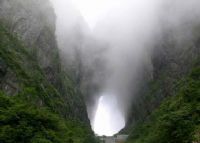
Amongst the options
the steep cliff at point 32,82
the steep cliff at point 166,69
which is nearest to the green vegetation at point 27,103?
the steep cliff at point 32,82

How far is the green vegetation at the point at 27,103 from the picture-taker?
31.2 meters

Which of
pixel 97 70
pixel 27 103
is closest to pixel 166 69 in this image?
pixel 97 70

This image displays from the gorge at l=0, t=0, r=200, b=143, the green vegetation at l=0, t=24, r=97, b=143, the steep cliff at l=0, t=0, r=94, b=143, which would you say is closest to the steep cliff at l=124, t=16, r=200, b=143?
the gorge at l=0, t=0, r=200, b=143

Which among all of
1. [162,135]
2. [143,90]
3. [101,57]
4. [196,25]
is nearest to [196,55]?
[196,25]

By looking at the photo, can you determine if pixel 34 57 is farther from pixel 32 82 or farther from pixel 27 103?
pixel 27 103

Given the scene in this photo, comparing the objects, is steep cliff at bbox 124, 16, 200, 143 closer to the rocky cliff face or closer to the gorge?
the gorge

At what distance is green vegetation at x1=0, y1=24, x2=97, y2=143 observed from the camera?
31156mm

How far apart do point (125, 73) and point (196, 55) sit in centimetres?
4881

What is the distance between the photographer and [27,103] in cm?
4272

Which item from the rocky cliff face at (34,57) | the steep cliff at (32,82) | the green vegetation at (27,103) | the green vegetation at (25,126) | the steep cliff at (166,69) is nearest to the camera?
the green vegetation at (25,126)

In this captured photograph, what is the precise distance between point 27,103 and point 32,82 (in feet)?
105

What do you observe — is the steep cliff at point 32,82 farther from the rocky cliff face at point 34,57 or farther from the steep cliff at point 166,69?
the steep cliff at point 166,69

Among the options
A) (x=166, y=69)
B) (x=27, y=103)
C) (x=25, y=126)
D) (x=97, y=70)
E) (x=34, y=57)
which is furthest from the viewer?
(x=97, y=70)

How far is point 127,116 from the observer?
550ft
